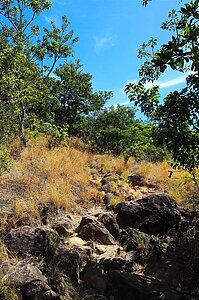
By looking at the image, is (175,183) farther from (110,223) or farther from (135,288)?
(135,288)

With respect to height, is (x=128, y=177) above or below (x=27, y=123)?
below

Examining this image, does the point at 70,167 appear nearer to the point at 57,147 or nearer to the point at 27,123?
the point at 57,147

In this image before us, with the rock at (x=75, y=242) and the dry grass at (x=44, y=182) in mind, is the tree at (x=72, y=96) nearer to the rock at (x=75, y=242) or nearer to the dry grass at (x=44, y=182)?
the dry grass at (x=44, y=182)

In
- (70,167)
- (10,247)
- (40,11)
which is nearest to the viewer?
(10,247)

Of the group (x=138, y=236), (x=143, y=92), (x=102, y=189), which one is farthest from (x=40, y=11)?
(x=138, y=236)

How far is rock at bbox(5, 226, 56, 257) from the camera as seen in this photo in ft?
13.4

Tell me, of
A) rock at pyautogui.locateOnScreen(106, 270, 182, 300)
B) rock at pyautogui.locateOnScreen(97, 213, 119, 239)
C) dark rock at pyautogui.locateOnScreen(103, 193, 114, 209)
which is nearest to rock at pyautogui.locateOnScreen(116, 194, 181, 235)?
rock at pyautogui.locateOnScreen(97, 213, 119, 239)

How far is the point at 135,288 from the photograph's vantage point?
357 cm

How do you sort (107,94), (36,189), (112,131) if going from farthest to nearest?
(107,94)
(112,131)
(36,189)

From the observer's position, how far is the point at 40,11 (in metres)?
11.6

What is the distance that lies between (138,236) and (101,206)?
170 centimetres

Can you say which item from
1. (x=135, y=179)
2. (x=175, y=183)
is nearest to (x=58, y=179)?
(x=135, y=179)

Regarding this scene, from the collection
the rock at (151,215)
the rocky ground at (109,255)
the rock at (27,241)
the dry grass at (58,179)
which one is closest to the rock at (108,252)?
the rocky ground at (109,255)

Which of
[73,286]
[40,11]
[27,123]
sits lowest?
[73,286]
